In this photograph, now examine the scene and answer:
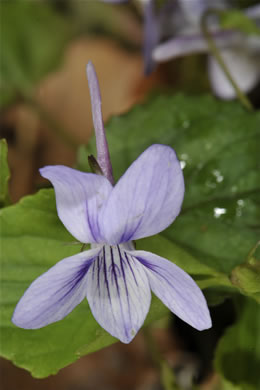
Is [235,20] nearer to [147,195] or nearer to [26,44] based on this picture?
[147,195]

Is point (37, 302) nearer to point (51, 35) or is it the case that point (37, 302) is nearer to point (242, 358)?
point (242, 358)

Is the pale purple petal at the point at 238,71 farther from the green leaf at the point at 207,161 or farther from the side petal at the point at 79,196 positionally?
the side petal at the point at 79,196

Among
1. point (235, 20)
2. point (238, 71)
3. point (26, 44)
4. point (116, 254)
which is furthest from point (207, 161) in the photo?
point (26, 44)

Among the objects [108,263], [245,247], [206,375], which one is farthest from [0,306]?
[206,375]

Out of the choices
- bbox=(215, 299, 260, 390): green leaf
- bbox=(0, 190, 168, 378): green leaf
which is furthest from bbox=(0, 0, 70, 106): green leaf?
bbox=(215, 299, 260, 390): green leaf

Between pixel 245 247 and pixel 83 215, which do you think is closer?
pixel 83 215

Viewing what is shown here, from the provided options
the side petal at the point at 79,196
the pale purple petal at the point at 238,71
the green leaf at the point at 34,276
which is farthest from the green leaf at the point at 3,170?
the pale purple petal at the point at 238,71

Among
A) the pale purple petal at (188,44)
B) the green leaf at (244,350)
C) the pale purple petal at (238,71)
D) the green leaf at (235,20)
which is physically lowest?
the green leaf at (244,350)
